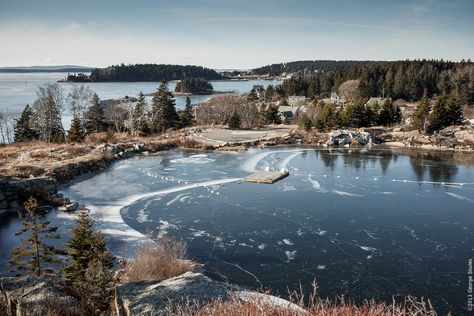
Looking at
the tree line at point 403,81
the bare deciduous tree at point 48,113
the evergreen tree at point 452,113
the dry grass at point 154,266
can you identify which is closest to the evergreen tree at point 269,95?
the tree line at point 403,81

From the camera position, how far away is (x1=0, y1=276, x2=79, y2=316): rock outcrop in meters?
6.82

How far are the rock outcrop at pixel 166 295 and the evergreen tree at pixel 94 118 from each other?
→ 42.6m

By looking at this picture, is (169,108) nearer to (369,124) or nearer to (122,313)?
(369,124)

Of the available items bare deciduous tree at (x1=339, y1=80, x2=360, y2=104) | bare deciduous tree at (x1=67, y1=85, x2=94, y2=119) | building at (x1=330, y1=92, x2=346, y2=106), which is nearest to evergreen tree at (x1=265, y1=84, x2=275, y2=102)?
building at (x1=330, y1=92, x2=346, y2=106)

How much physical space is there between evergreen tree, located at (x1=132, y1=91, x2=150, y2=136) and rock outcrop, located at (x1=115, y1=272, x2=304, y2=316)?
129ft

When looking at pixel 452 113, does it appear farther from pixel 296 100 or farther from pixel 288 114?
pixel 296 100

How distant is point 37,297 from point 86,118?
4446 cm

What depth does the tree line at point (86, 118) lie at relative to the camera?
4462 centimetres

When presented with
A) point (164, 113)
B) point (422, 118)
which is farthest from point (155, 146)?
point (422, 118)

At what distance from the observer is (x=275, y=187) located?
2389cm

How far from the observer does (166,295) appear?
745 centimetres

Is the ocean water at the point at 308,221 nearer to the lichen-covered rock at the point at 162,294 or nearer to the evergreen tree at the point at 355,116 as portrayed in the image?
the lichen-covered rock at the point at 162,294

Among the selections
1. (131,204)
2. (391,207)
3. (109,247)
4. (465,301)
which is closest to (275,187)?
(391,207)

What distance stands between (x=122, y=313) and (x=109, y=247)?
26.2 ft
